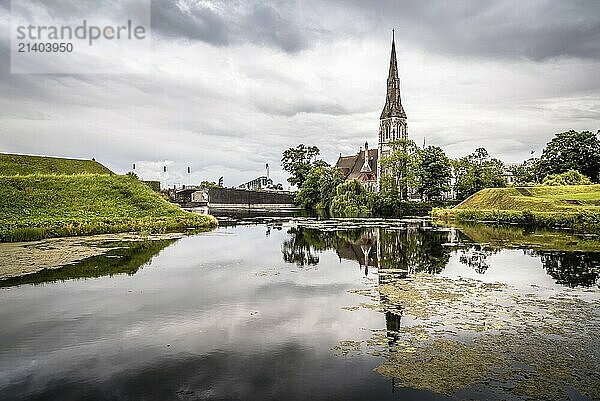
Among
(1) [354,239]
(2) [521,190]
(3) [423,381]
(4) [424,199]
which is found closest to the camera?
(3) [423,381]

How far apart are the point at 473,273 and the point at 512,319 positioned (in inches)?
288

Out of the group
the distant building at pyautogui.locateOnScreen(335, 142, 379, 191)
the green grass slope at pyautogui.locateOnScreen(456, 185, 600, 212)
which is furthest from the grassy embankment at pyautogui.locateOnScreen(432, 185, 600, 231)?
the distant building at pyautogui.locateOnScreen(335, 142, 379, 191)

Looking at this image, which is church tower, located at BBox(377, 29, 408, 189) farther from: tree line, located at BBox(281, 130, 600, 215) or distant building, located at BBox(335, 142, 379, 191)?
tree line, located at BBox(281, 130, 600, 215)

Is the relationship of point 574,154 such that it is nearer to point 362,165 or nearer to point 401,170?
point 401,170

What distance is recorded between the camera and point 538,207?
50.9 m

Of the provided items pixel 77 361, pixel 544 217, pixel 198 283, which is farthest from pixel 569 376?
pixel 544 217

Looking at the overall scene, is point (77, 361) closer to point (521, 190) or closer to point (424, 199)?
point (521, 190)

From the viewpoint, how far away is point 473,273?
761 inches

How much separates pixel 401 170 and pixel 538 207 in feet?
111

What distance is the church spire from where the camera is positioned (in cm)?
12975

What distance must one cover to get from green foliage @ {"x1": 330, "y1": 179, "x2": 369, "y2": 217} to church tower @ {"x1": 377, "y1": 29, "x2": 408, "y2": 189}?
5228 cm

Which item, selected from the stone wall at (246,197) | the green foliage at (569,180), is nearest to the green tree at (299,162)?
the stone wall at (246,197)

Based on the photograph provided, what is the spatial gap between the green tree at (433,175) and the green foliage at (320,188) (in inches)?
664

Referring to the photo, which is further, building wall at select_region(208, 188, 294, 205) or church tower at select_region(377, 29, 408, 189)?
church tower at select_region(377, 29, 408, 189)
